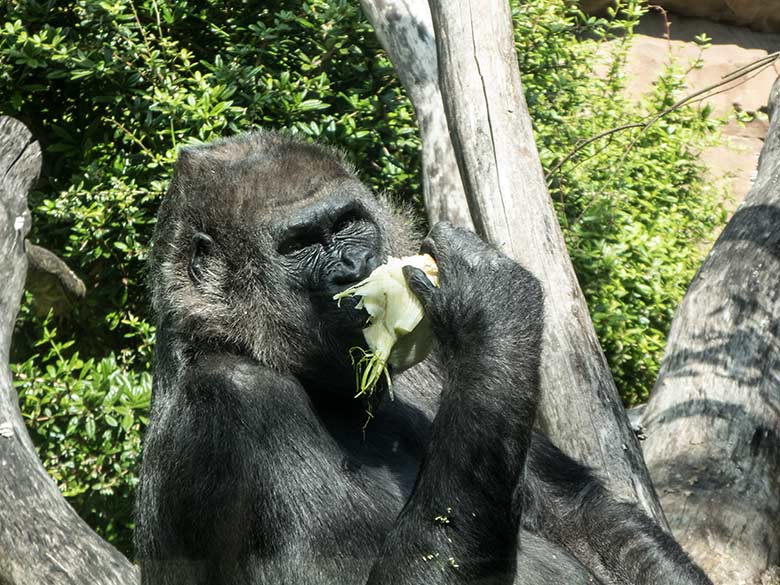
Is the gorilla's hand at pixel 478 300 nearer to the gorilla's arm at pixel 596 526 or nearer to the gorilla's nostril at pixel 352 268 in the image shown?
the gorilla's nostril at pixel 352 268

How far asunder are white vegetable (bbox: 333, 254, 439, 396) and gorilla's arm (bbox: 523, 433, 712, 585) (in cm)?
83

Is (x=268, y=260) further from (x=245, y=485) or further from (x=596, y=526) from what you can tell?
(x=596, y=526)

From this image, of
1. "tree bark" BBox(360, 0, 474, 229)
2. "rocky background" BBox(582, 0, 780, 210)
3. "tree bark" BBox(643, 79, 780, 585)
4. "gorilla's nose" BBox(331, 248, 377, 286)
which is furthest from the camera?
"rocky background" BBox(582, 0, 780, 210)

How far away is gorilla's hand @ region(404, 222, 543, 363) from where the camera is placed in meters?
3.50

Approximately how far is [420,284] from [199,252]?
3.21ft

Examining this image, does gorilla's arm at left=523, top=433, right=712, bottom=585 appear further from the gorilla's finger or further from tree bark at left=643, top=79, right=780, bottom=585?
the gorilla's finger

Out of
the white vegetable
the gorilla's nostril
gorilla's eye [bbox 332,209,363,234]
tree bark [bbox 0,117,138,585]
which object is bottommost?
tree bark [bbox 0,117,138,585]

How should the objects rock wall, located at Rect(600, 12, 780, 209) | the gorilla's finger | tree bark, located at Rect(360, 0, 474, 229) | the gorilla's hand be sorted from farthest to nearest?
rock wall, located at Rect(600, 12, 780, 209) < tree bark, located at Rect(360, 0, 474, 229) < the gorilla's finger < the gorilla's hand

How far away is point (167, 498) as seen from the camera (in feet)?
12.3

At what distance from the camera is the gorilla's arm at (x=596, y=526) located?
410 centimetres

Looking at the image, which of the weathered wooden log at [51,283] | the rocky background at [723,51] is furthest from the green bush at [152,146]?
the rocky background at [723,51]

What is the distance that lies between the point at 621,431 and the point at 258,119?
3.39 meters

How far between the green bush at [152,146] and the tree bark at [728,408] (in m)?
1.32

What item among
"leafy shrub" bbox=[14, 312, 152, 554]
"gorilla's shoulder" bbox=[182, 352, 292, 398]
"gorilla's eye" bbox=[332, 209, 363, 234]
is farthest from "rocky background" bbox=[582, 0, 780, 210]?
"gorilla's shoulder" bbox=[182, 352, 292, 398]
